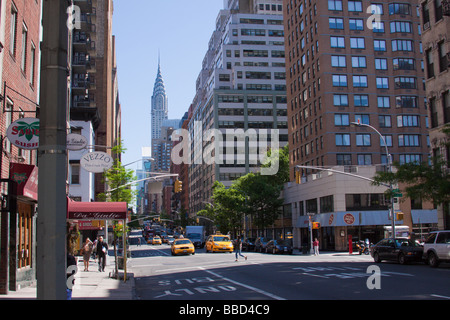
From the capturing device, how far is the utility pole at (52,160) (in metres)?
4.18

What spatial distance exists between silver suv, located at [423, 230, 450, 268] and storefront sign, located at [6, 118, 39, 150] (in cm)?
2108

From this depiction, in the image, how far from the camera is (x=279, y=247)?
48.2 m

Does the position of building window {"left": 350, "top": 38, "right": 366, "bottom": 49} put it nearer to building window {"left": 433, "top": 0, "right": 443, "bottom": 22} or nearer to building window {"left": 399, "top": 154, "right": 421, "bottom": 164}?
building window {"left": 399, "top": 154, "right": 421, "bottom": 164}

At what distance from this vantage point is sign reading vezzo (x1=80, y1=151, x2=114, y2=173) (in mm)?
17953

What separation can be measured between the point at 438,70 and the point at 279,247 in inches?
892

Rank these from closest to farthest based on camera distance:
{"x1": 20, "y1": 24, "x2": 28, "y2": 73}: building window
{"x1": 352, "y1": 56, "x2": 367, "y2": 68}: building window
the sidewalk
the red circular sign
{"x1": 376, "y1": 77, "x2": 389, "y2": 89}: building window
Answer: the sidewalk
{"x1": 20, "y1": 24, "x2": 28, "y2": 73}: building window
the red circular sign
{"x1": 352, "y1": 56, "x2": 367, "y2": 68}: building window
{"x1": 376, "y1": 77, "x2": 389, "y2": 89}: building window

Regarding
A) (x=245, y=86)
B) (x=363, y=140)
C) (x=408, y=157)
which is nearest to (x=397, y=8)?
(x=363, y=140)

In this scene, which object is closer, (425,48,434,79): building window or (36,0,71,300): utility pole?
(36,0,71,300): utility pole

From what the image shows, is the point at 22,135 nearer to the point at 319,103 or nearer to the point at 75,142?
the point at 75,142

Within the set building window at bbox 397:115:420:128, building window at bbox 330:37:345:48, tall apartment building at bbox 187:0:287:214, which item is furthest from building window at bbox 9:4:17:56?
tall apartment building at bbox 187:0:287:214

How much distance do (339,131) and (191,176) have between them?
320ft

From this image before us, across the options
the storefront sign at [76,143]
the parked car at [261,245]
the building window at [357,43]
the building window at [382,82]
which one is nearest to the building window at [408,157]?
the building window at [382,82]

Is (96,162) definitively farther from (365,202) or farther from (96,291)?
(365,202)
